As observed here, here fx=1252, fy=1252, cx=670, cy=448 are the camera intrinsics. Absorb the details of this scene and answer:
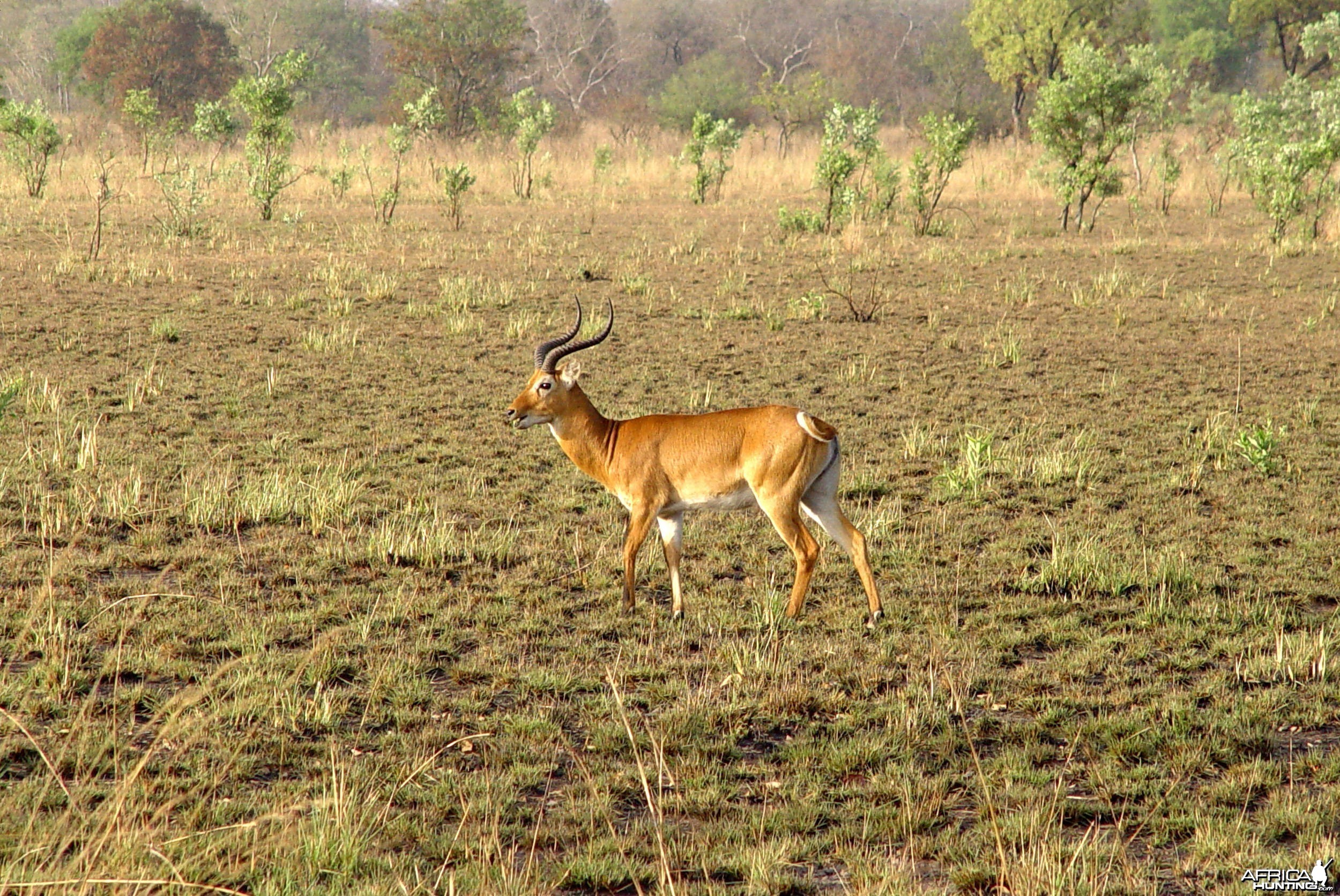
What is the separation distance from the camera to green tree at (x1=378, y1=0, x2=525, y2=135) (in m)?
40.4

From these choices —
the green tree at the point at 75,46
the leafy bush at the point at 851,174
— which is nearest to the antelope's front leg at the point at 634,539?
the leafy bush at the point at 851,174

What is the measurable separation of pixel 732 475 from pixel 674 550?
0.52 m

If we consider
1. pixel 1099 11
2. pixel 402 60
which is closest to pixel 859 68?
pixel 1099 11

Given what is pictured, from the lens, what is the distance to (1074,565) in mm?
6898

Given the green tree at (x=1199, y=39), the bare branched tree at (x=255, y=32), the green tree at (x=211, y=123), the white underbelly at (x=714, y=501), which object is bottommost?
the white underbelly at (x=714, y=501)

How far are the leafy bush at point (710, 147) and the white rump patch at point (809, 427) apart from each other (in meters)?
19.9

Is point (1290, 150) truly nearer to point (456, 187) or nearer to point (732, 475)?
point (456, 187)

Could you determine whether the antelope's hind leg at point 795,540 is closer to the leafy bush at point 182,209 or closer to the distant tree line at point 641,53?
the leafy bush at point 182,209

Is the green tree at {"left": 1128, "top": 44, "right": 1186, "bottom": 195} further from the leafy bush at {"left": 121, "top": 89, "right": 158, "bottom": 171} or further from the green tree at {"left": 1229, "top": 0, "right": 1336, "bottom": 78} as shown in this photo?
the leafy bush at {"left": 121, "top": 89, "right": 158, "bottom": 171}

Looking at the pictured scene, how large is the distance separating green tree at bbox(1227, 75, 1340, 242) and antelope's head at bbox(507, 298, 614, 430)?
16530 mm

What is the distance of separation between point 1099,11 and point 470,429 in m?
36.6

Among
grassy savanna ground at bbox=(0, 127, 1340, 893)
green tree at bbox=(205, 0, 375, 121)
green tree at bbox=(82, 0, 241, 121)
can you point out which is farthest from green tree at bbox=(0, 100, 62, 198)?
green tree at bbox=(205, 0, 375, 121)

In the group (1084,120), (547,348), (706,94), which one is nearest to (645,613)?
(547,348)

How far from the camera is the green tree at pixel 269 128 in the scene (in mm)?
21188
